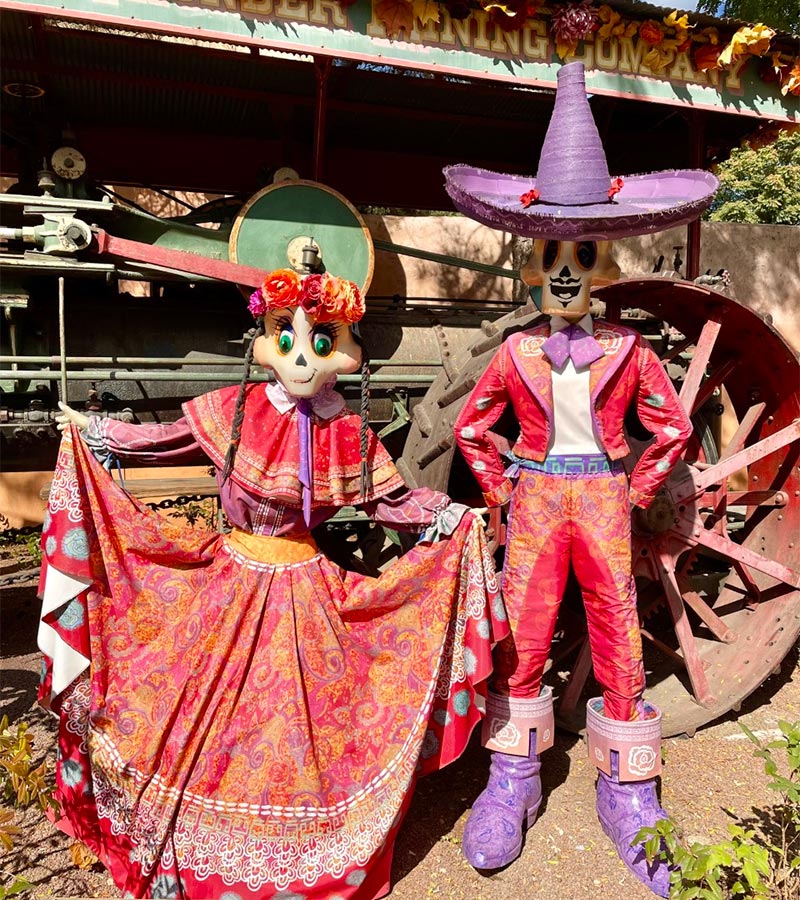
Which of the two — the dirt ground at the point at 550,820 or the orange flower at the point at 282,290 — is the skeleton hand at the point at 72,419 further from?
the dirt ground at the point at 550,820

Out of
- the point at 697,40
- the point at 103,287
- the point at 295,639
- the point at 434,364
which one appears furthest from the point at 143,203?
the point at 295,639

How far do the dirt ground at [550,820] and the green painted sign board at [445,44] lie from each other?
2.84 metres

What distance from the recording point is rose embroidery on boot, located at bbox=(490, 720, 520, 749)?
2588 mm

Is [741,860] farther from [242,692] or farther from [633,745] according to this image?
[242,692]

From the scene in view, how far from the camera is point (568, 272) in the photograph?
2.55m

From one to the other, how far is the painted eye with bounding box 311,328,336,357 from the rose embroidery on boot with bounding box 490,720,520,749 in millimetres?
1440

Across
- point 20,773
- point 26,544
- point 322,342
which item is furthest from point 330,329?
point 26,544

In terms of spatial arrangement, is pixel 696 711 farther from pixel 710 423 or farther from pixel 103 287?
pixel 103 287

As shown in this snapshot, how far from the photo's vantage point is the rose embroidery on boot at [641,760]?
2545 millimetres

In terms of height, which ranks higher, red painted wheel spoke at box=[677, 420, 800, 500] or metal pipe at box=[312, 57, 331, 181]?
metal pipe at box=[312, 57, 331, 181]

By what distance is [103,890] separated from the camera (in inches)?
90.6

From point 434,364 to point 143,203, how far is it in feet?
21.6

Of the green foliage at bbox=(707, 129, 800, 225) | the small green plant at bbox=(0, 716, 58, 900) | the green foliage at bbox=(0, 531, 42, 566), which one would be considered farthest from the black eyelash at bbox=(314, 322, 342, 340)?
the green foliage at bbox=(707, 129, 800, 225)

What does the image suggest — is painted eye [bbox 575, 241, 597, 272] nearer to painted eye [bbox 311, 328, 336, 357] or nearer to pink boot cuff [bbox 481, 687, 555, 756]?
painted eye [bbox 311, 328, 336, 357]
